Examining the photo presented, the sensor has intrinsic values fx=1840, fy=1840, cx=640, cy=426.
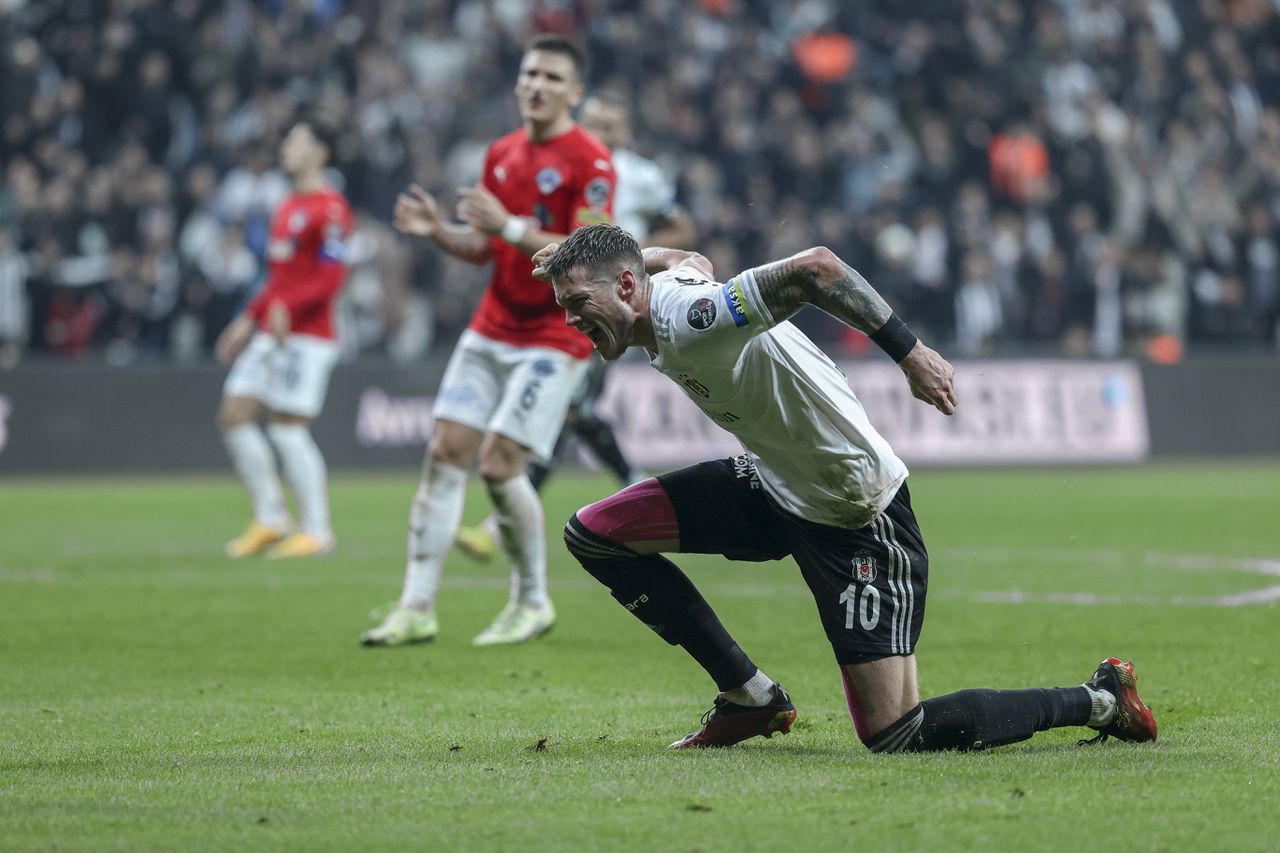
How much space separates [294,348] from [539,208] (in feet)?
14.1

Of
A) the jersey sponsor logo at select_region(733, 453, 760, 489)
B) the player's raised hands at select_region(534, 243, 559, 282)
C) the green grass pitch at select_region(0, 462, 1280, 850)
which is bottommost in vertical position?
the green grass pitch at select_region(0, 462, 1280, 850)

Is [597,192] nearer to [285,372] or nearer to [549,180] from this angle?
[549,180]

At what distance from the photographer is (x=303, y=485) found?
12.6m

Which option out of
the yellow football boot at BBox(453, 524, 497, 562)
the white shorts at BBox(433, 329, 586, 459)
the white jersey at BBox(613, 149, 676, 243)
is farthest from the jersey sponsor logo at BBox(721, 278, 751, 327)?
the yellow football boot at BBox(453, 524, 497, 562)

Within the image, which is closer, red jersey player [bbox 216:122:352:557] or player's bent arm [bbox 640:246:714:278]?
player's bent arm [bbox 640:246:714:278]

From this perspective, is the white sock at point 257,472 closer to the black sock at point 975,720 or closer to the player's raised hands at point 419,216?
the player's raised hands at point 419,216

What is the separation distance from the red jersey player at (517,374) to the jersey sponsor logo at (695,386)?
3142 millimetres

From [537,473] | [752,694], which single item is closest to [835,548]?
[752,694]

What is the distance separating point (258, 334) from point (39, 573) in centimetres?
231

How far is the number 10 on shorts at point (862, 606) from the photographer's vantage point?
5.39 meters

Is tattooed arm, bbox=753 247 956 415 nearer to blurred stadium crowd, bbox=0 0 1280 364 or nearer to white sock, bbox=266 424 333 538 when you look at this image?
white sock, bbox=266 424 333 538

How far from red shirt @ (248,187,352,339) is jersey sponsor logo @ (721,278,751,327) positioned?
7927 millimetres

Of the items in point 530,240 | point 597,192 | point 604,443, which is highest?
point 597,192

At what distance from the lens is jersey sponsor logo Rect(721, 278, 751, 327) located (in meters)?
4.89
